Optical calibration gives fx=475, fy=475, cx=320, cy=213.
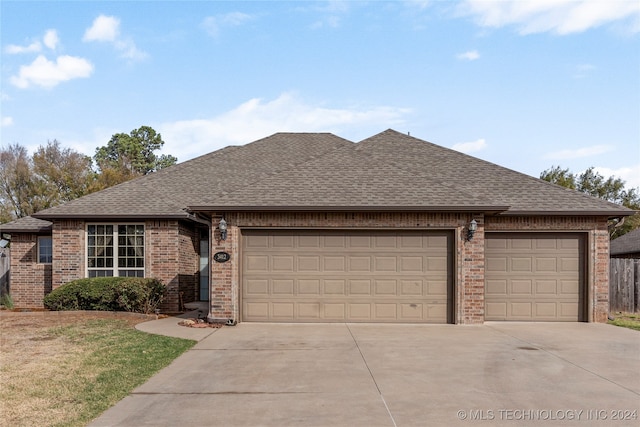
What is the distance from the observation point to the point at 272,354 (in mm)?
8086

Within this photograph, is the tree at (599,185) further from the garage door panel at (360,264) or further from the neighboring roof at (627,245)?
the garage door panel at (360,264)

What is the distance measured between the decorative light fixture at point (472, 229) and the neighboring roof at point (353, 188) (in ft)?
1.18

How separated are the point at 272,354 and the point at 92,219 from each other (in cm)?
872

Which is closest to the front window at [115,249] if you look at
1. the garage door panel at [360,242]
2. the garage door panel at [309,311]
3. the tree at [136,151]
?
the garage door panel at [309,311]

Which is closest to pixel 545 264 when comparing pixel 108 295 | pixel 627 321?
pixel 627 321

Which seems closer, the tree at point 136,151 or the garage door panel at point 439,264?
the garage door panel at point 439,264

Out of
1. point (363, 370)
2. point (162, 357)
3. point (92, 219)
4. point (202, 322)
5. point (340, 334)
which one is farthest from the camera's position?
point (92, 219)

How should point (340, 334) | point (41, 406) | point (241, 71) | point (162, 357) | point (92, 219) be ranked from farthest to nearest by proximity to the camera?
point (241, 71) < point (92, 219) < point (340, 334) < point (162, 357) < point (41, 406)

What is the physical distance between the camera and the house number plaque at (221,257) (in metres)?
11.4

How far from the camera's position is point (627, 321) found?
12.8 m

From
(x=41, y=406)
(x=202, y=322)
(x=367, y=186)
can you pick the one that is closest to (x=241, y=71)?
(x=367, y=186)

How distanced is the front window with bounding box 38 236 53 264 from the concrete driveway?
29.9 ft

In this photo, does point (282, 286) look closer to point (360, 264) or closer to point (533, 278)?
point (360, 264)

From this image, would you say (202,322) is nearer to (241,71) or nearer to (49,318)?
(49,318)
